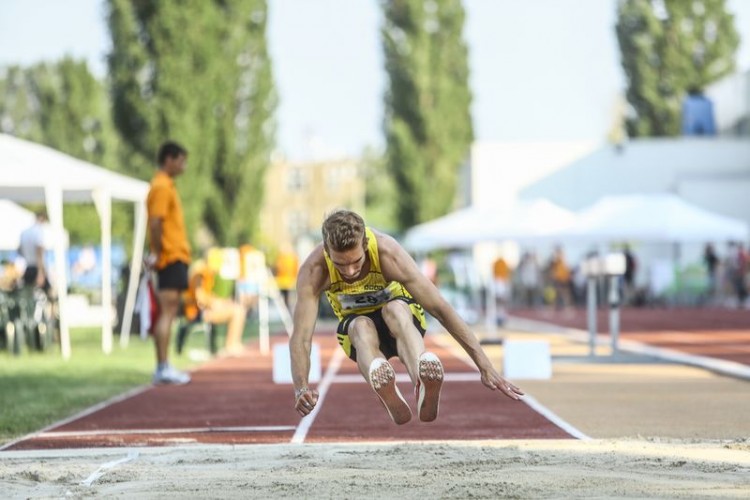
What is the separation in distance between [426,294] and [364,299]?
0.57 meters

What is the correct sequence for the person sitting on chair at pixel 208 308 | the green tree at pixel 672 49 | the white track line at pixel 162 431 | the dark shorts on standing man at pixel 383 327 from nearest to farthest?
the dark shorts on standing man at pixel 383 327 < the white track line at pixel 162 431 < the person sitting on chair at pixel 208 308 < the green tree at pixel 672 49

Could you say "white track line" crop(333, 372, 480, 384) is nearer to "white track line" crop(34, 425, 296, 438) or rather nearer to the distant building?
"white track line" crop(34, 425, 296, 438)

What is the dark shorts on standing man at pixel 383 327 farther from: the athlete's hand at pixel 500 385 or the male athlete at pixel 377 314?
the athlete's hand at pixel 500 385

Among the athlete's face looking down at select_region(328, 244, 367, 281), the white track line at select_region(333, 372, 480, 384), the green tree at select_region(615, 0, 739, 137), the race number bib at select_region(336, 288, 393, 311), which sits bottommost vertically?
the white track line at select_region(333, 372, 480, 384)

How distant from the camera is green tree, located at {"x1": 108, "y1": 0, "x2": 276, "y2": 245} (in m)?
37.8

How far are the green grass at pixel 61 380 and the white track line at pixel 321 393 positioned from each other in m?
1.74

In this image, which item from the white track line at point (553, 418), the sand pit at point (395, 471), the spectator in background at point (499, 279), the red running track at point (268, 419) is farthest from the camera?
the spectator in background at point (499, 279)

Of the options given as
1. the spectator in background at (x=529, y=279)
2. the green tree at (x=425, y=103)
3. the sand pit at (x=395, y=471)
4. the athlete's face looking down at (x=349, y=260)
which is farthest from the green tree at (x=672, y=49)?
the athlete's face looking down at (x=349, y=260)

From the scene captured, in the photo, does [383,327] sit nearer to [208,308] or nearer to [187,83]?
[208,308]

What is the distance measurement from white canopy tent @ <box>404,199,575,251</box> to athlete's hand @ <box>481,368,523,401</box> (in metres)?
15.4

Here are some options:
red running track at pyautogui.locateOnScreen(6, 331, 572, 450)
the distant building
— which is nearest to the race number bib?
red running track at pyautogui.locateOnScreen(6, 331, 572, 450)

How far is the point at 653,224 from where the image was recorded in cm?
1906

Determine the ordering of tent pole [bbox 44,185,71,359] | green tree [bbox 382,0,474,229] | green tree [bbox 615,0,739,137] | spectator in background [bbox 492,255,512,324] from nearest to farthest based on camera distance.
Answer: tent pole [bbox 44,185,71,359]
spectator in background [bbox 492,255,512,324]
green tree [bbox 382,0,474,229]
green tree [bbox 615,0,739,137]

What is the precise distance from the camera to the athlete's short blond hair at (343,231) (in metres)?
6.45
